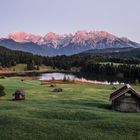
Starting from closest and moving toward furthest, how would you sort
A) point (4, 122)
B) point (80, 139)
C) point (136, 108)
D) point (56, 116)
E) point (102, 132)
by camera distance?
point (80, 139) < point (102, 132) < point (4, 122) < point (56, 116) < point (136, 108)

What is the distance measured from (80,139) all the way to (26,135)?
208 inches

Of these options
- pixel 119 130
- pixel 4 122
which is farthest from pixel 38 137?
pixel 119 130

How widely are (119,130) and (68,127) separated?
523 cm

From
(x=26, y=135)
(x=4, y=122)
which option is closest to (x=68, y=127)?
(x=26, y=135)

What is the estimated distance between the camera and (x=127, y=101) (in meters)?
56.4

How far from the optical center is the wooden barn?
55.8 meters

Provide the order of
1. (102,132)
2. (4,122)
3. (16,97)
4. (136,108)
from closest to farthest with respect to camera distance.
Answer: (102,132), (4,122), (136,108), (16,97)

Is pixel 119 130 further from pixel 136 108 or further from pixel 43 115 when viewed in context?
pixel 136 108

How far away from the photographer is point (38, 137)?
3397 cm

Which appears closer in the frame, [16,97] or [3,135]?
[3,135]

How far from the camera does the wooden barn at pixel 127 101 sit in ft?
183

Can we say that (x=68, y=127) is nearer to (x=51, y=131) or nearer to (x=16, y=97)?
(x=51, y=131)

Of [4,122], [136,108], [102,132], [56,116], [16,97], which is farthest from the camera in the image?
[16,97]

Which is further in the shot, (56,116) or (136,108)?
(136,108)
